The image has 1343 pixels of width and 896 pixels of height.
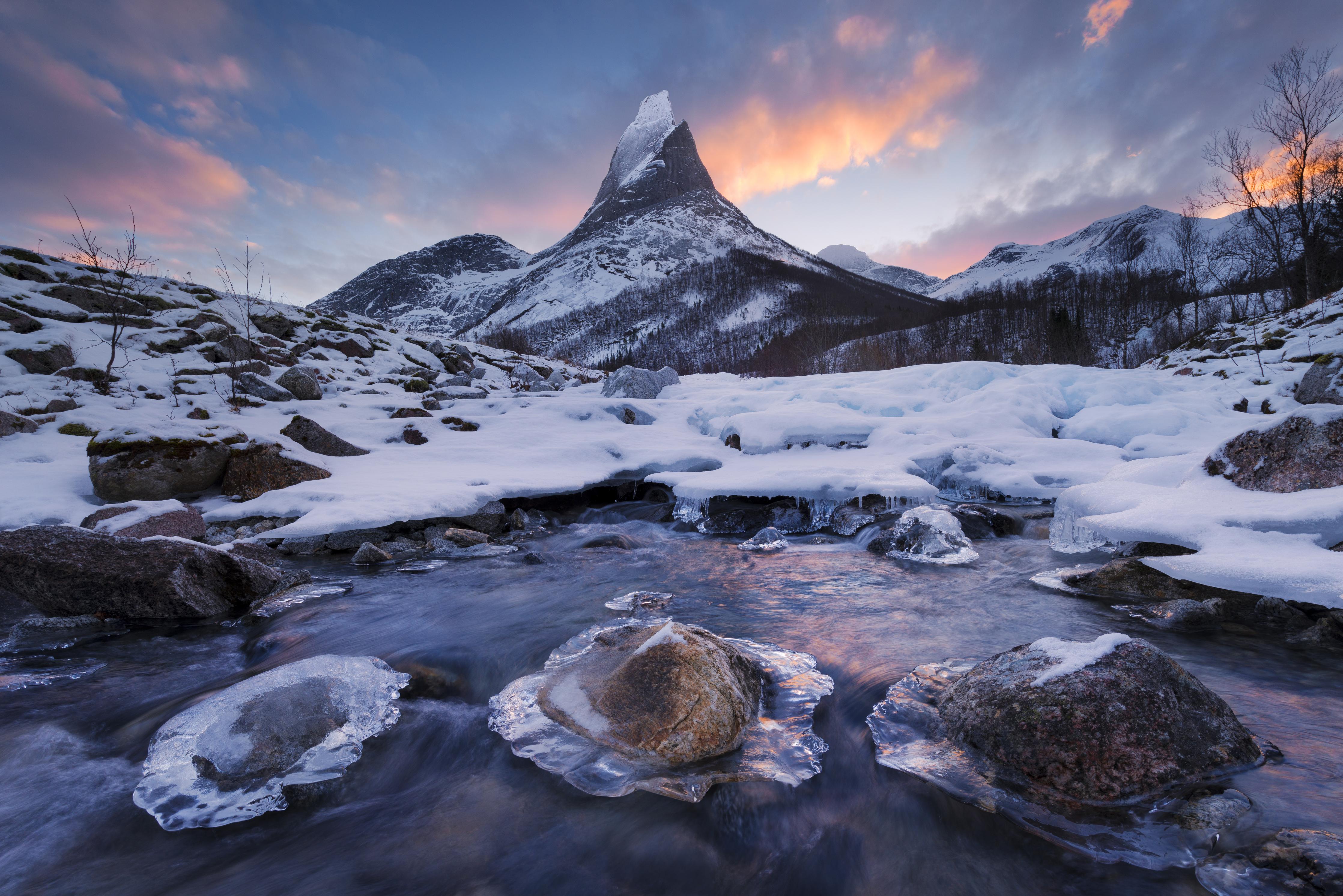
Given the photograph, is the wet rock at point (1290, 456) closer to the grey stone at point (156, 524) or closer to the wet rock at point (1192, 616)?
the wet rock at point (1192, 616)

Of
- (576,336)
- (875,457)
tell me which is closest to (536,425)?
(875,457)

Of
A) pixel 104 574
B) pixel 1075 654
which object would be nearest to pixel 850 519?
pixel 1075 654

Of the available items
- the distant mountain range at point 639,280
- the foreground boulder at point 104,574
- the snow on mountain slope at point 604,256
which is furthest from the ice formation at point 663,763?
the snow on mountain slope at point 604,256

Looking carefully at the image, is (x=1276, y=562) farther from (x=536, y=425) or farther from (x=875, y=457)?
(x=536, y=425)

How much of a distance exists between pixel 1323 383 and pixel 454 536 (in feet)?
46.6

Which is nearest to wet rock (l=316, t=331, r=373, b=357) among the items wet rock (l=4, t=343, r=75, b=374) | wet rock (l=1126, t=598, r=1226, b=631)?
wet rock (l=4, t=343, r=75, b=374)

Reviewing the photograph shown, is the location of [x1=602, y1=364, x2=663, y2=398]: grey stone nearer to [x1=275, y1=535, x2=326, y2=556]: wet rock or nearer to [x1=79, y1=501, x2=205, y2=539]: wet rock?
[x1=275, y1=535, x2=326, y2=556]: wet rock

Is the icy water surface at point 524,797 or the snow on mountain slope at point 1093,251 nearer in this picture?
the icy water surface at point 524,797

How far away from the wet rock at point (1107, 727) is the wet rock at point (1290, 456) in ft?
9.81

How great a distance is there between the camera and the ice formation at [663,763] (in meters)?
2.13

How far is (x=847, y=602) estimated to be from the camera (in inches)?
176

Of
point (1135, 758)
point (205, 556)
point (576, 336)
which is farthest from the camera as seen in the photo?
point (576, 336)

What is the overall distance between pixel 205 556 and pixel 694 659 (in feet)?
13.9

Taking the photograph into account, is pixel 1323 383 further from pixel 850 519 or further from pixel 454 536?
pixel 454 536
